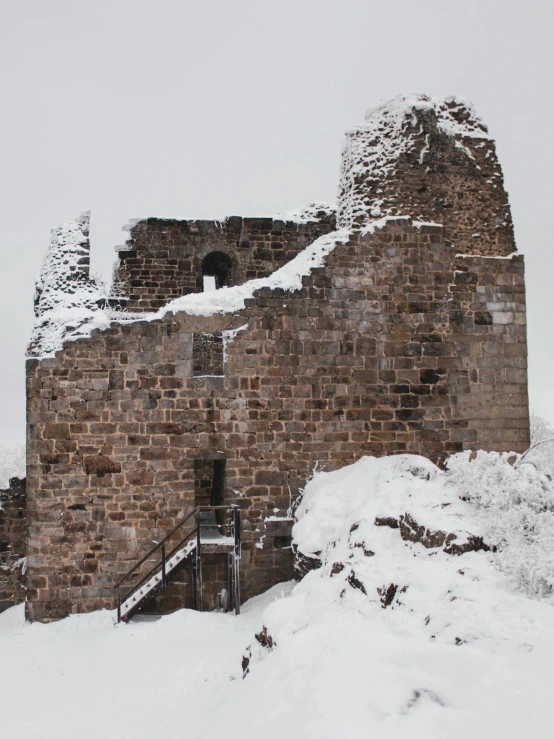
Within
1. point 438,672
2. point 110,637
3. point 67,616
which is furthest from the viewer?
point 67,616

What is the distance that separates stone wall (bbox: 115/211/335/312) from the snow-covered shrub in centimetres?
863

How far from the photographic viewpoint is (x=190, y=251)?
1555cm

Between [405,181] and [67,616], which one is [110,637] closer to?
[67,616]

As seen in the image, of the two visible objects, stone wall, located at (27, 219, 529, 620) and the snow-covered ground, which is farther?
stone wall, located at (27, 219, 529, 620)

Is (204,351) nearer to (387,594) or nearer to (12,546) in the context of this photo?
(12,546)

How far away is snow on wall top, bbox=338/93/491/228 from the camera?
1187 centimetres

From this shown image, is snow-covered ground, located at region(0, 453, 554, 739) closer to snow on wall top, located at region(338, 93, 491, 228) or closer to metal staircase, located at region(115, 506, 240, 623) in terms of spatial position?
metal staircase, located at region(115, 506, 240, 623)

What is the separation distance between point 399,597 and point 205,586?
516 cm

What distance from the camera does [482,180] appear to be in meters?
12.2

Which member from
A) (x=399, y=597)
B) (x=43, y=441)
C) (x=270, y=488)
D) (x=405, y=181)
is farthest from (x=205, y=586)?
(x=405, y=181)

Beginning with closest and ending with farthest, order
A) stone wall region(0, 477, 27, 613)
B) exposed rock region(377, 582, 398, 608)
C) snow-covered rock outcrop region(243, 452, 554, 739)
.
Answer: snow-covered rock outcrop region(243, 452, 554, 739) < exposed rock region(377, 582, 398, 608) < stone wall region(0, 477, 27, 613)

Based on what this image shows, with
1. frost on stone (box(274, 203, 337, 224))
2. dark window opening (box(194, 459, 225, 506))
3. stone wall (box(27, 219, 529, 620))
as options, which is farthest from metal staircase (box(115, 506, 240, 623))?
frost on stone (box(274, 203, 337, 224))

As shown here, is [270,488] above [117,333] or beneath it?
beneath

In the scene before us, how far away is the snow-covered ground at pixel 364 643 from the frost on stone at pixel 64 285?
463 cm
